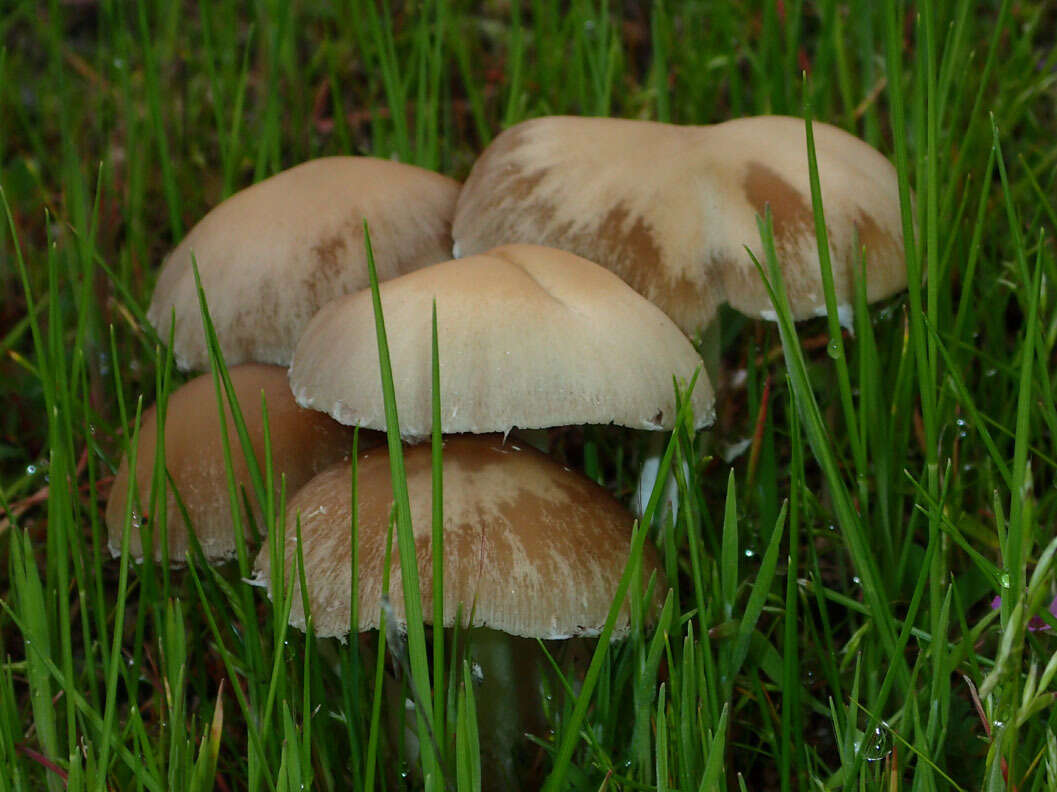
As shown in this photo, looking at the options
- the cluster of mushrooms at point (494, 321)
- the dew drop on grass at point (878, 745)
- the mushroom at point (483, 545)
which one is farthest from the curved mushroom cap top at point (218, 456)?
the dew drop on grass at point (878, 745)

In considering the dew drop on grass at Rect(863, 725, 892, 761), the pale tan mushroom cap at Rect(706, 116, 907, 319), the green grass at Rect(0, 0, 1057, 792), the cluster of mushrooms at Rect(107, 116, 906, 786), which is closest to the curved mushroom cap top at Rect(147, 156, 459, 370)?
the cluster of mushrooms at Rect(107, 116, 906, 786)

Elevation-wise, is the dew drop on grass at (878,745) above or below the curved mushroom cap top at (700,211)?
below

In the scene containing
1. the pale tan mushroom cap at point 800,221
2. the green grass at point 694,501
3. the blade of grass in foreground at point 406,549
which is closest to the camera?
the blade of grass in foreground at point 406,549

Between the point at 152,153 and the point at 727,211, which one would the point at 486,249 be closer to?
the point at 727,211

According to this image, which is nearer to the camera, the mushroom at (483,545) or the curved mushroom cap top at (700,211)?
the mushroom at (483,545)

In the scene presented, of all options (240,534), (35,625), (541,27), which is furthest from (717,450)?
(541,27)

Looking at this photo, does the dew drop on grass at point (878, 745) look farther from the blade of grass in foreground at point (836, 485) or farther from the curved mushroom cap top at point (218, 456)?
the curved mushroom cap top at point (218, 456)

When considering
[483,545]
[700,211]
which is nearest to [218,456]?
[483,545]

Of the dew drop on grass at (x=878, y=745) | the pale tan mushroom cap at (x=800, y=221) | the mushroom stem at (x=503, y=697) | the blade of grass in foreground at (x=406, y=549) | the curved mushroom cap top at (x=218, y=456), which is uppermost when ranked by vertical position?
the pale tan mushroom cap at (x=800, y=221)
